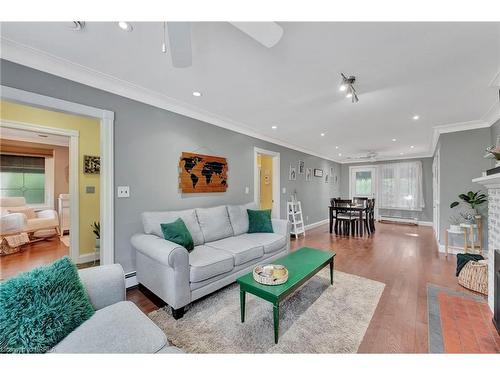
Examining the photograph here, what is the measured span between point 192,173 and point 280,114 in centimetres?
167

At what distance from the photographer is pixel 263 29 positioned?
3.72 ft

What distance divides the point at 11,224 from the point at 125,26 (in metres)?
4.38

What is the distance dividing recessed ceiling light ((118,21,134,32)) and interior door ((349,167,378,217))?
27.5ft

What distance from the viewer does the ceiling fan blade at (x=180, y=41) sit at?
3.68 ft

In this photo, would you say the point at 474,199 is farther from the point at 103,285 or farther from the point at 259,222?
the point at 103,285

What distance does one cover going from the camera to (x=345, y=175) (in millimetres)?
8414

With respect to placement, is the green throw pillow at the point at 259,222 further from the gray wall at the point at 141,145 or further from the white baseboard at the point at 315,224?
the white baseboard at the point at 315,224

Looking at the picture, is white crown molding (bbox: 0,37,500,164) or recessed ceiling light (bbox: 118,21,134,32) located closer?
recessed ceiling light (bbox: 118,21,134,32)

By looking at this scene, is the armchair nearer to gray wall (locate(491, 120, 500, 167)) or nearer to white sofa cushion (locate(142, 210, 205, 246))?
white sofa cushion (locate(142, 210, 205, 246))

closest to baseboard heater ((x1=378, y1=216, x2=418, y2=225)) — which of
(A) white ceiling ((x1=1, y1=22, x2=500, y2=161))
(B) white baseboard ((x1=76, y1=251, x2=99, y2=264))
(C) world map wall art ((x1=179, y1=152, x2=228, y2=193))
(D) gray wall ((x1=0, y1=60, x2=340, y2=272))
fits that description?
(A) white ceiling ((x1=1, y1=22, x2=500, y2=161))

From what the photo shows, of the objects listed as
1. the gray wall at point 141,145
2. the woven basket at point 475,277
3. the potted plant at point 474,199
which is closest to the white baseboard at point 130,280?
the gray wall at point 141,145

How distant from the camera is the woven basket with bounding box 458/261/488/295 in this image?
90.3 inches
